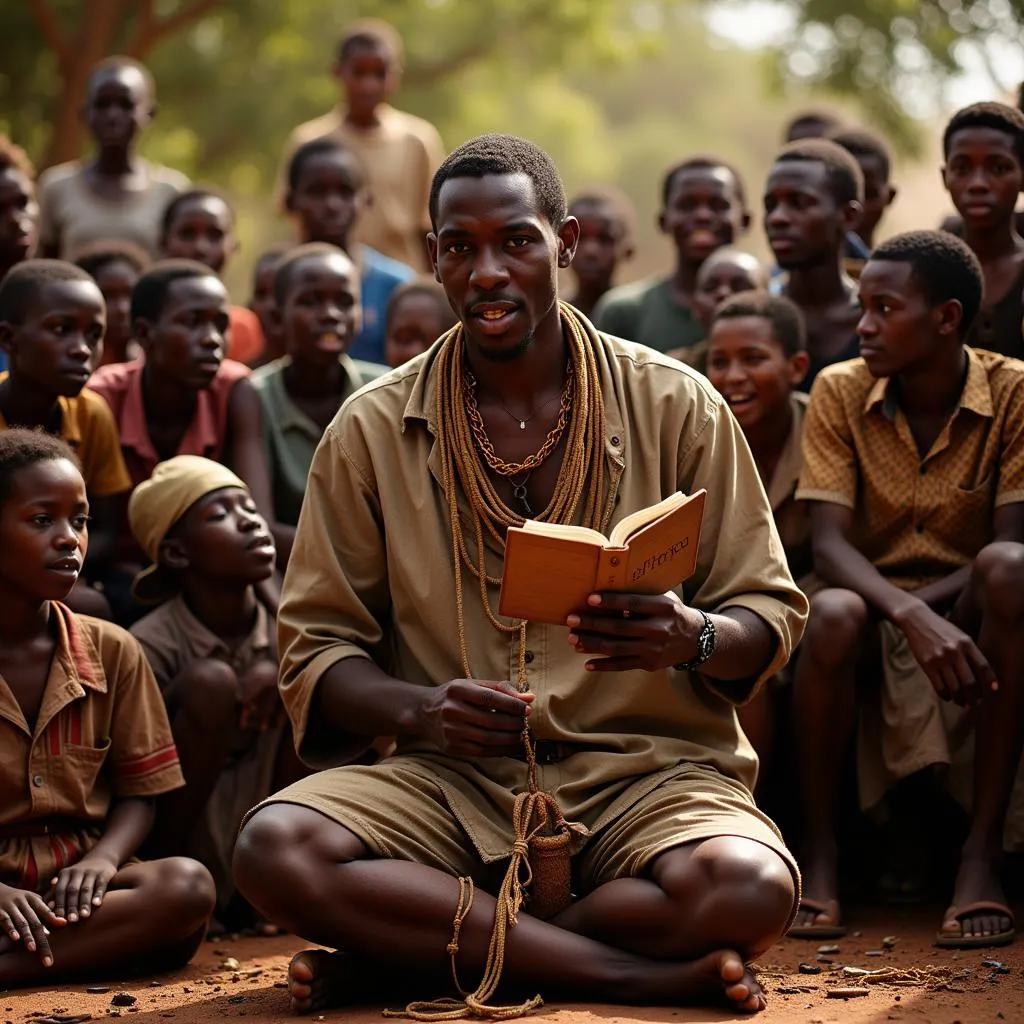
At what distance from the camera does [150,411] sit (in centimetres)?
675

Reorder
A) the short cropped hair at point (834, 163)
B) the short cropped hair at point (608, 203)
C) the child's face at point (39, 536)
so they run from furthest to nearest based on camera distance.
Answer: the short cropped hair at point (608, 203) → the short cropped hair at point (834, 163) → the child's face at point (39, 536)

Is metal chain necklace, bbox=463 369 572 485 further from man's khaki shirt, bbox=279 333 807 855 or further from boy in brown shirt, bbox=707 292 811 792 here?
boy in brown shirt, bbox=707 292 811 792

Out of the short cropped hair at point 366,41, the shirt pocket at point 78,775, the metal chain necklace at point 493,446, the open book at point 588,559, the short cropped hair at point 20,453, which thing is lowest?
the shirt pocket at point 78,775

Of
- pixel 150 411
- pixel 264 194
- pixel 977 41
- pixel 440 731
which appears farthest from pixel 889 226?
pixel 440 731

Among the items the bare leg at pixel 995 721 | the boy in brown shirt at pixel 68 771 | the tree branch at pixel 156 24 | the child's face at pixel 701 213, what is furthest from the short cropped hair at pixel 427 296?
the tree branch at pixel 156 24

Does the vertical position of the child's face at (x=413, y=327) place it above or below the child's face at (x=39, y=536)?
above

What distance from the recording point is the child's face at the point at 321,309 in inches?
276

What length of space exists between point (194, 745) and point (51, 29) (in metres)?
12.4

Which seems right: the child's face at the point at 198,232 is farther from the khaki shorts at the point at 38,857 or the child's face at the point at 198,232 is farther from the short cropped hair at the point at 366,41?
the khaki shorts at the point at 38,857

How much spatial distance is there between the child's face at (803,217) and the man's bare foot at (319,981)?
385 centimetres

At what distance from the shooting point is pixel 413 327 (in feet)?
25.1

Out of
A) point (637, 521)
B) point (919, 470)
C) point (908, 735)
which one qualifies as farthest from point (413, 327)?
point (637, 521)

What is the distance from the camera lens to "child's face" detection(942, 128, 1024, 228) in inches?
264

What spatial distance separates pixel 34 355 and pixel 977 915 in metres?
3.54
